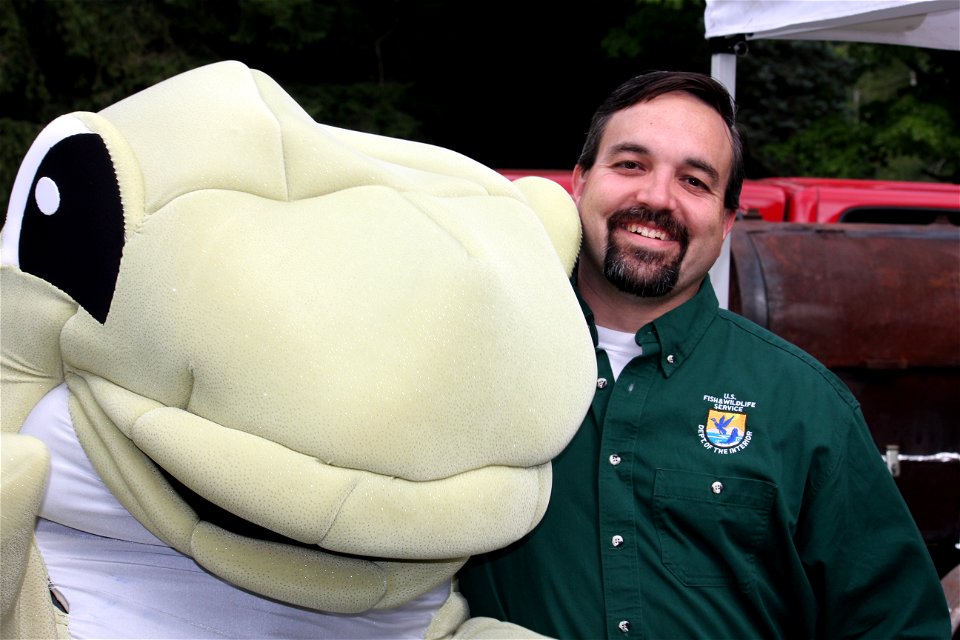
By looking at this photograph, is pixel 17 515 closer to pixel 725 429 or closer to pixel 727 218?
pixel 725 429

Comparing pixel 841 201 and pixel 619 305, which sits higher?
pixel 619 305

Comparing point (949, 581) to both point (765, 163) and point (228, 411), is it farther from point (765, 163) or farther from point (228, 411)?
point (765, 163)

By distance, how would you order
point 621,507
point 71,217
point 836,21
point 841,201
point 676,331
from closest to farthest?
1. point 71,217
2. point 621,507
3. point 676,331
4. point 836,21
5. point 841,201

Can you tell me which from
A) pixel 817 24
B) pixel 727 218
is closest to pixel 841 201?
pixel 817 24

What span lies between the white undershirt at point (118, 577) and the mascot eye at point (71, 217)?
0.61ft

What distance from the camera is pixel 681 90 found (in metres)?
2.26

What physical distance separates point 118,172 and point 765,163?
48.7 ft

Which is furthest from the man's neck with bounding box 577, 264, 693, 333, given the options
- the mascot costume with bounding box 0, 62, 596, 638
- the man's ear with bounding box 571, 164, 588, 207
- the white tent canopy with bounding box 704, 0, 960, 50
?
the white tent canopy with bounding box 704, 0, 960, 50

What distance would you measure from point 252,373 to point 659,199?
118 centimetres

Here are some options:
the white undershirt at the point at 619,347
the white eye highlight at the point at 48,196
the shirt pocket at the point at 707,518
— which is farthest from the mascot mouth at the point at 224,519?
the white undershirt at the point at 619,347

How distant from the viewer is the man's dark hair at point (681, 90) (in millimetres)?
2262

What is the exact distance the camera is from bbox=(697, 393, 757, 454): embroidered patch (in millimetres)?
2018

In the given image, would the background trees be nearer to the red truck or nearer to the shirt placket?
the red truck

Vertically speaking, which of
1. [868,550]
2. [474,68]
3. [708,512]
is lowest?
[868,550]
